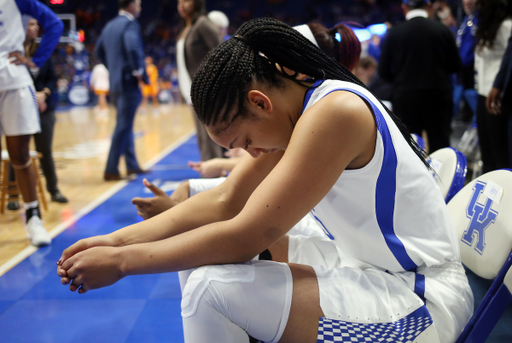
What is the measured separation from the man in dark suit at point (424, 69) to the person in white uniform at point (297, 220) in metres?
2.23

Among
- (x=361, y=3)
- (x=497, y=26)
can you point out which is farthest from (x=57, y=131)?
(x=361, y=3)

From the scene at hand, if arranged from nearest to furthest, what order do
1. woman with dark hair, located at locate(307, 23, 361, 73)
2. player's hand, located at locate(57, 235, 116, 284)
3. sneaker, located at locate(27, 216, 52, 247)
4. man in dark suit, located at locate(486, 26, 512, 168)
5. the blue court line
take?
player's hand, located at locate(57, 235, 116, 284)
the blue court line
woman with dark hair, located at locate(307, 23, 361, 73)
man in dark suit, located at locate(486, 26, 512, 168)
sneaker, located at locate(27, 216, 52, 247)

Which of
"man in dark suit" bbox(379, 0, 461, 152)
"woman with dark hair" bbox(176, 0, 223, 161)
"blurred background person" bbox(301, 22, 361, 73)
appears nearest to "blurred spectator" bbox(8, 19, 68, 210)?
"woman with dark hair" bbox(176, 0, 223, 161)

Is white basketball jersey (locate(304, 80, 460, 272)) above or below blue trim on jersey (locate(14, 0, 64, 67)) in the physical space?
below

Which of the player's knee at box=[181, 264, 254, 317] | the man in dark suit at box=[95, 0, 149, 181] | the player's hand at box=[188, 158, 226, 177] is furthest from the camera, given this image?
the man in dark suit at box=[95, 0, 149, 181]

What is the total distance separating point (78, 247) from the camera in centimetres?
112

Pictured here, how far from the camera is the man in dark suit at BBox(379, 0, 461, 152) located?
302cm

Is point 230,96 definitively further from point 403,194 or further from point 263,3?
point 263,3

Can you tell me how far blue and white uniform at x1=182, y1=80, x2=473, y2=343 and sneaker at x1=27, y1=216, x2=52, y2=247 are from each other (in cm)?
194

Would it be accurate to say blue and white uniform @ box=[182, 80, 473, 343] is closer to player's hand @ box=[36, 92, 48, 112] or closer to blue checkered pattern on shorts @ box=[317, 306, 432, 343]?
blue checkered pattern on shorts @ box=[317, 306, 432, 343]

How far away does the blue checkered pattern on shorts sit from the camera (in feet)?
3.09

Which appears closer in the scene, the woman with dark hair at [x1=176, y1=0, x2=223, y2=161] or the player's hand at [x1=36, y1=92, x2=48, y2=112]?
the player's hand at [x1=36, y1=92, x2=48, y2=112]

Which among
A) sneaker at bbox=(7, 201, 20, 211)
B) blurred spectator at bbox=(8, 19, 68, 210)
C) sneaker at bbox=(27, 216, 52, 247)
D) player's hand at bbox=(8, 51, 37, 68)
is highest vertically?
player's hand at bbox=(8, 51, 37, 68)

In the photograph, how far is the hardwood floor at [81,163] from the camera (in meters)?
2.71
